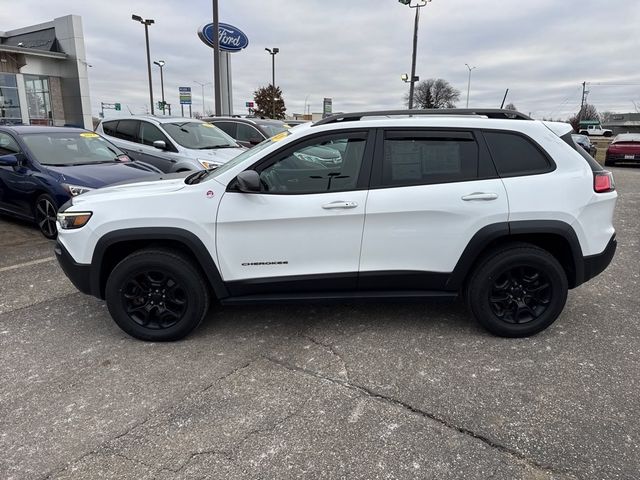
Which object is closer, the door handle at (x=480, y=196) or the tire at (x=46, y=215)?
the door handle at (x=480, y=196)

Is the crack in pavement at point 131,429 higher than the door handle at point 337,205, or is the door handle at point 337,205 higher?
the door handle at point 337,205

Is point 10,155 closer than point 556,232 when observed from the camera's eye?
No

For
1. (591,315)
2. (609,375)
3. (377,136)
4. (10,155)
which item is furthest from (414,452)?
(10,155)

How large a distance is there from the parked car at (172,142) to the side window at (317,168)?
16.0 feet

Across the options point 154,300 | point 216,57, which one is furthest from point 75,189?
point 216,57

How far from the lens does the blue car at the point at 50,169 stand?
634cm

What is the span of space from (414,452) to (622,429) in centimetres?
120

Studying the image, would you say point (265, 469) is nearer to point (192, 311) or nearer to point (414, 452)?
point (414, 452)

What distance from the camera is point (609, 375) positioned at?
3.21m

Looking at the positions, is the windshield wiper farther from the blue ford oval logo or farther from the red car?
the red car

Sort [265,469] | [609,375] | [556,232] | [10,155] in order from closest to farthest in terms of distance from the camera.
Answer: [265,469] → [609,375] → [556,232] → [10,155]

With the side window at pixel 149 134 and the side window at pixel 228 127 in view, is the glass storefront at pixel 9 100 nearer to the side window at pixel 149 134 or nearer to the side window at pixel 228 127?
the side window at pixel 228 127

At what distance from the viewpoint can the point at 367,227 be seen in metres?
3.53

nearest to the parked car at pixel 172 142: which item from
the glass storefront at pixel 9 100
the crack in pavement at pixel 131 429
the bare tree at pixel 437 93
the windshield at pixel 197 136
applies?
the windshield at pixel 197 136
